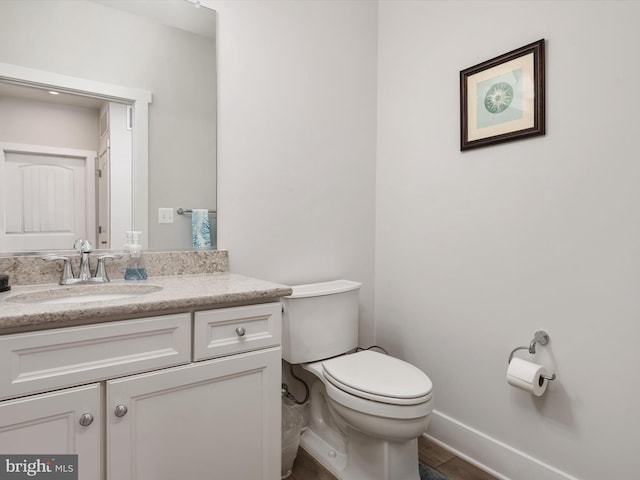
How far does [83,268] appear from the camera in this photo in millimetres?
1276

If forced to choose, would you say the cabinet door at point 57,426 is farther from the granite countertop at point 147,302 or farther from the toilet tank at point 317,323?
the toilet tank at point 317,323

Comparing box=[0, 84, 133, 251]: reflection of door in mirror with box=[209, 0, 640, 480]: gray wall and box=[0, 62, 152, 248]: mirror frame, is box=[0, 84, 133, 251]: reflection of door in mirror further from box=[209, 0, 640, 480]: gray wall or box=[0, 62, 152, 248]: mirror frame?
box=[209, 0, 640, 480]: gray wall

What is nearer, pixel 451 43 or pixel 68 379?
pixel 68 379

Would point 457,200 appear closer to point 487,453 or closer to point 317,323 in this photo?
point 317,323

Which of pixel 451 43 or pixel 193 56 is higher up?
pixel 451 43

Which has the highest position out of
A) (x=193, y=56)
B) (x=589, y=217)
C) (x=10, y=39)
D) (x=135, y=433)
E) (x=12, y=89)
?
(x=193, y=56)

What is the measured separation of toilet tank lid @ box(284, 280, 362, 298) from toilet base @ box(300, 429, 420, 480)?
1.92 feet

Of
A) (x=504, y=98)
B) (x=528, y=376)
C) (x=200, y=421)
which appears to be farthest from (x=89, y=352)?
(x=504, y=98)

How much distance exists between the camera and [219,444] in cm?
112

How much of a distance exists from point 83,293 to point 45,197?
38 centimetres

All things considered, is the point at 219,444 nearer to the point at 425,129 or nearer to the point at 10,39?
the point at 10,39

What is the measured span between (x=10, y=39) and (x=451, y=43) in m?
1.74

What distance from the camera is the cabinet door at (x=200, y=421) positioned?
3.15 feet

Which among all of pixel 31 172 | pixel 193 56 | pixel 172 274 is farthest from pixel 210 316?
pixel 193 56
